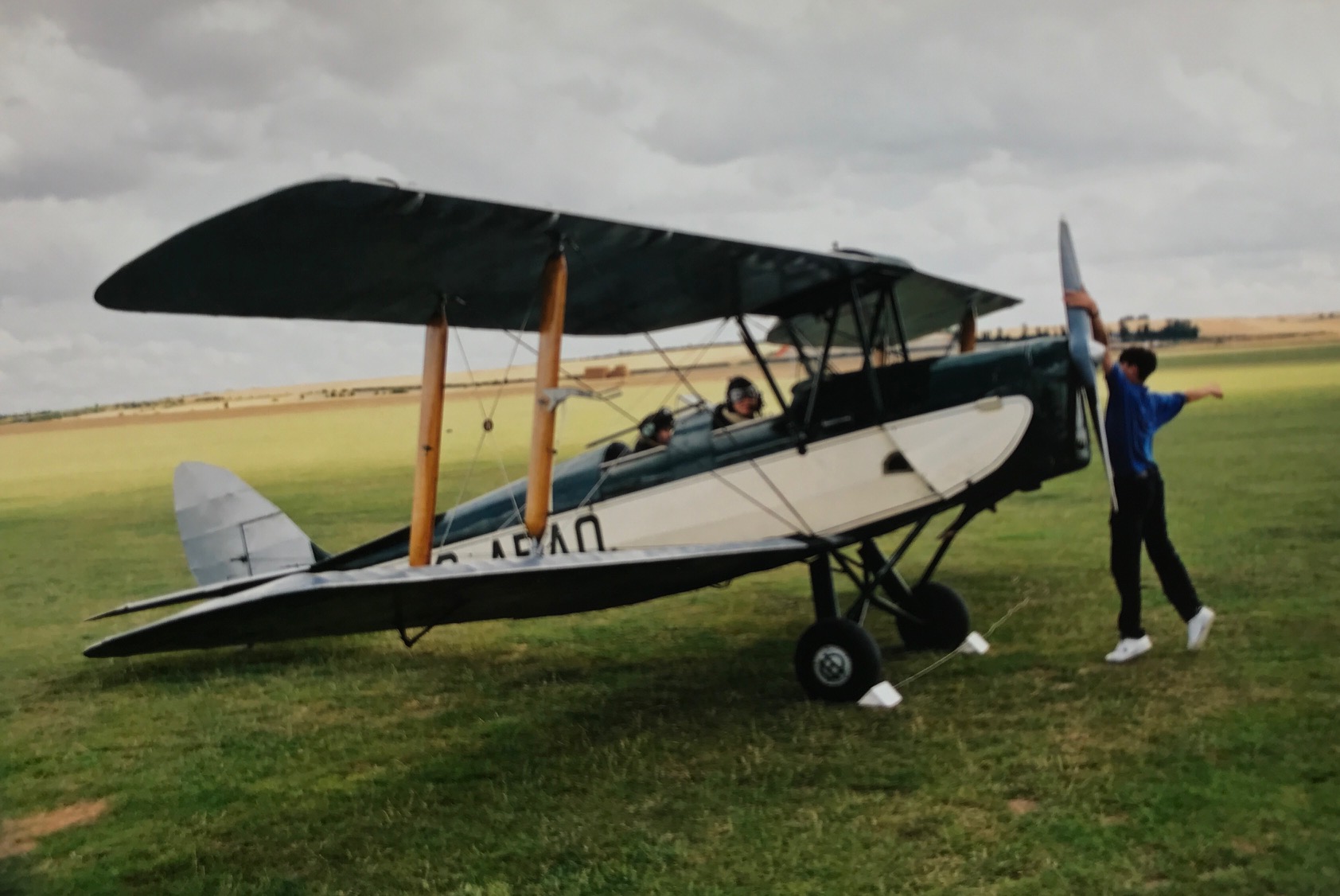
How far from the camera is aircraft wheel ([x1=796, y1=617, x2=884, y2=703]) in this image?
4457 millimetres

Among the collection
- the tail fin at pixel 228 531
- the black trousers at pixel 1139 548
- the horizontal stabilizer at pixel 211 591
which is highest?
the tail fin at pixel 228 531

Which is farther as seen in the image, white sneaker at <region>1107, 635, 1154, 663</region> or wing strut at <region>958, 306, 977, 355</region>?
wing strut at <region>958, 306, 977, 355</region>

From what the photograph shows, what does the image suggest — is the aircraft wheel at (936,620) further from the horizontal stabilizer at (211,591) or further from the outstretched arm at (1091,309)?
the horizontal stabilizer at (211,591)

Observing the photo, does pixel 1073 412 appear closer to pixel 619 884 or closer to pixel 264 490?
pixel 619 884

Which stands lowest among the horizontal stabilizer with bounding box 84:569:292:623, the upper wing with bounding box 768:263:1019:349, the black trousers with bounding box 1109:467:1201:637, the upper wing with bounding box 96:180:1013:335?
the black trousers with bounding box 1109:467:1201:637

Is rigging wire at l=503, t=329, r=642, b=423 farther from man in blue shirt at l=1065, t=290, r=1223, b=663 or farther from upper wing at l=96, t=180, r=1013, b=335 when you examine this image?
man in blue shirt at l=1065, t=290, r=1223, b=663

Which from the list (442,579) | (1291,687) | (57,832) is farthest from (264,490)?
(1291,687)

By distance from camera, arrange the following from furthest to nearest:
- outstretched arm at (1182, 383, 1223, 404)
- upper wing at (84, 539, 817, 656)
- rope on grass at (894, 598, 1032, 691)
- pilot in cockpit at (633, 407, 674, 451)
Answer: pilot in cockpit at (633, 407, 674, 451)
outstretched arm at (1182, 383, 1223, 404)
rope on grass at (894, 598, 1032, 691)
upper wing at (84, 539, 817, 656)

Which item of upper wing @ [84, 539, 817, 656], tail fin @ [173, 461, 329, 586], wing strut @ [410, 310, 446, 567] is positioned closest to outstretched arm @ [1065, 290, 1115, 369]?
upper wing @ [84, 539, 817, 656]

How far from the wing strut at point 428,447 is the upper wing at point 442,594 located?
19.4 inches

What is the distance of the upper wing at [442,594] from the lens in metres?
2.91

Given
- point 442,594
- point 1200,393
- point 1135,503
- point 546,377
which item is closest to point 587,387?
point 546,377

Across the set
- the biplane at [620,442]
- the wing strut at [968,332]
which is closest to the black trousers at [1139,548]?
the biplane at [620,442]

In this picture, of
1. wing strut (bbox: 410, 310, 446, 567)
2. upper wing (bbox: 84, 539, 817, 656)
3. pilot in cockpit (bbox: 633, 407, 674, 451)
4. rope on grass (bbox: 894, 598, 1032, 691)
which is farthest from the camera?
pilot in cockpit (bbox: 633, 407, 674, 451)
